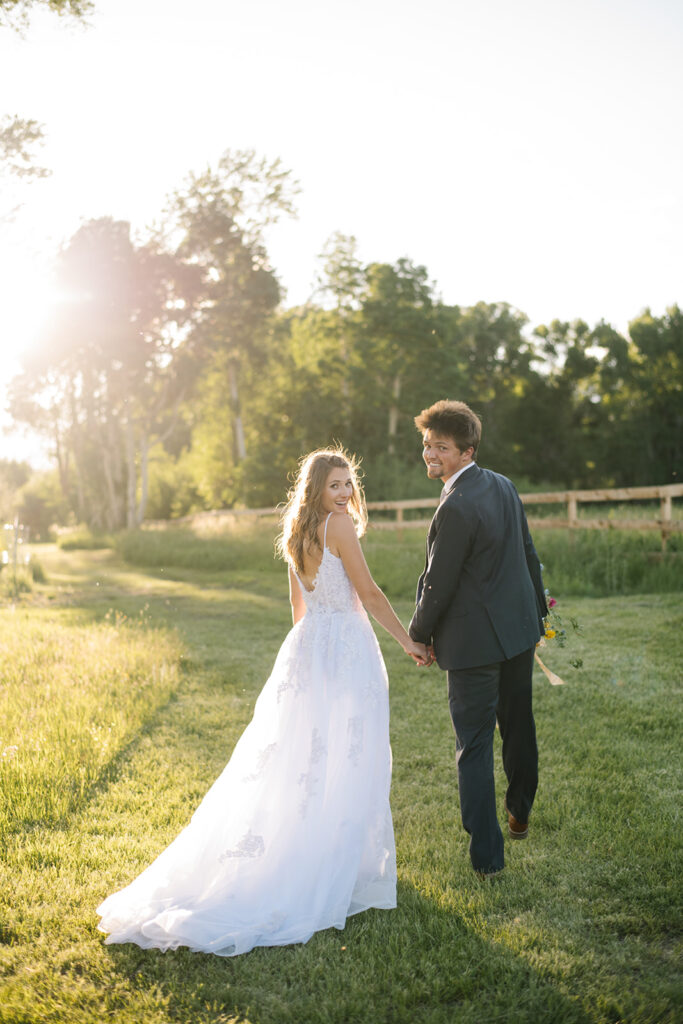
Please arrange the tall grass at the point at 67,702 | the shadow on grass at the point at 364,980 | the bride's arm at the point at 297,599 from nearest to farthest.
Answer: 1. the shadow on grass at the point at 364,980
2. the bride's arm at the point at 297,599
3. the tall grass at the point at 67,702

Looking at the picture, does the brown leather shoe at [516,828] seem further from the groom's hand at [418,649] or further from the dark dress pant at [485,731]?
the groom's hand at [418,649]

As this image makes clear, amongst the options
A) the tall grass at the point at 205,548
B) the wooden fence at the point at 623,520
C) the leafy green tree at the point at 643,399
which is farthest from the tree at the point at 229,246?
the leafy green tree at the point at 643,399

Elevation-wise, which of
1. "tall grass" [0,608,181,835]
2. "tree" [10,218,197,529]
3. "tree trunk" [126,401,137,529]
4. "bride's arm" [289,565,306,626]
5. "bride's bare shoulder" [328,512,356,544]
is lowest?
"tall grass" [0,608,181,835]

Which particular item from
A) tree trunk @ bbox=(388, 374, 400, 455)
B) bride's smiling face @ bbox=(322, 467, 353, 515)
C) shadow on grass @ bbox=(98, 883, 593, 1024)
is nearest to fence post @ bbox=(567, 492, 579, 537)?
bride's smiling face @ bbox=(322, 467, 353, 515)

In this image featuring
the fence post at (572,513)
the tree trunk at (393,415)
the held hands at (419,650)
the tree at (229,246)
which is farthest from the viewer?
the tree trunk at (393,415)

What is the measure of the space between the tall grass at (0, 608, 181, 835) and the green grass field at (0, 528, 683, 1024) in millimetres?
24

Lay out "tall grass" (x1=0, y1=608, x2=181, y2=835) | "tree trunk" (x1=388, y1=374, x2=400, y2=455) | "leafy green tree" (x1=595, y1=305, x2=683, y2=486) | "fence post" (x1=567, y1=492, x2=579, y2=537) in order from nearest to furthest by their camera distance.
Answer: "tall grass" (x1=0, y1=608, x2=181, y2=835) → "fence post" (x1=567, y1=492, x2=579, y2=537) → "tree trunk" (x1=388, y1=374, x2=400, y2=455) → "leafy green tree" (x1=595, y1=305, x2=683, y2=486)

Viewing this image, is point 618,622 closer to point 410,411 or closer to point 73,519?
point 410,411

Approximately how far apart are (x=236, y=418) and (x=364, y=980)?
3150cm

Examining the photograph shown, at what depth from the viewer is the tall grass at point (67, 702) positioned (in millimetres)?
4882

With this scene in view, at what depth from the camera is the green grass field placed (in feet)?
9.34

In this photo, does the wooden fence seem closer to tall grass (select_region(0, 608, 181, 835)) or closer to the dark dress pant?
tall grass (select_region(0, 608, 181, 835))

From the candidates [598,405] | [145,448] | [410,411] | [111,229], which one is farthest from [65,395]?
[598,405]

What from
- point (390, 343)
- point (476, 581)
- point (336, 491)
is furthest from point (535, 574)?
point (390, 343)
